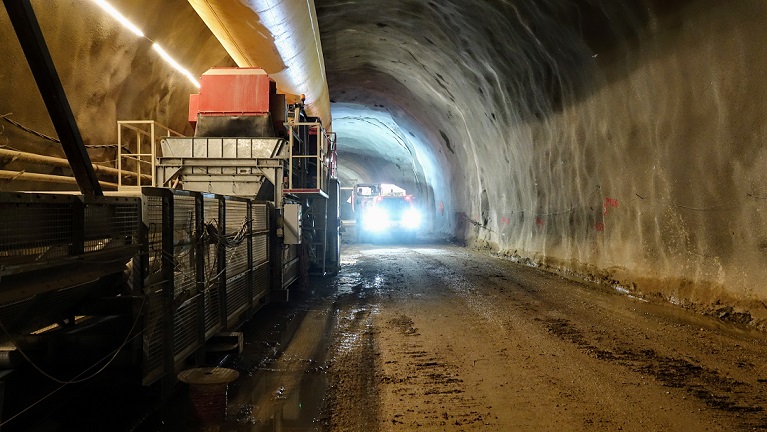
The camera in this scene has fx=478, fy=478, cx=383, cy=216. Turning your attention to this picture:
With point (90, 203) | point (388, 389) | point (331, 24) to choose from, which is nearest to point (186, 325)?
point (90, 203)

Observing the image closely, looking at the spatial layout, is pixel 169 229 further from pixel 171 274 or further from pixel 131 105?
pixel 131 105

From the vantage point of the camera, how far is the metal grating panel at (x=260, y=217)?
6219 mm

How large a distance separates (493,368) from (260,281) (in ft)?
11.2

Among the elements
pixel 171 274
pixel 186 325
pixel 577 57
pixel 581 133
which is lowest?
pixel 186 325

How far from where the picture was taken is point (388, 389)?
4.18 meters

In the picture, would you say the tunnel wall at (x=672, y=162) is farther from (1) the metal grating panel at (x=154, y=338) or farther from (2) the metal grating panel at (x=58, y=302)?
(2) the metal grating panel at (x=58, y=302)

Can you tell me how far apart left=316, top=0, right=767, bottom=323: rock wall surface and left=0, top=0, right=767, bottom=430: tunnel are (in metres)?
0.03

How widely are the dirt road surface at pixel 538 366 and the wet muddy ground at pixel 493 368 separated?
2 cm

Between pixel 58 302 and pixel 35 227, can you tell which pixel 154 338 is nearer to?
pixel 58 302

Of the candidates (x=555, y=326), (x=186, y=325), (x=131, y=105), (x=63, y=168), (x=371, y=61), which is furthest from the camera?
(x=371, y=61)

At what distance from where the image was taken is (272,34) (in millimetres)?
7164

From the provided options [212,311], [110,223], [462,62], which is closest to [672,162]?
[212,311]

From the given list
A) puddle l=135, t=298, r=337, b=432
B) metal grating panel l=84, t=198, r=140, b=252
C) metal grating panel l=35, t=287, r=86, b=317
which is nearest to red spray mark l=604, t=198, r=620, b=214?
puddle l=135, t=298, r=337, b=432

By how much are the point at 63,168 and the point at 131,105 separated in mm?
2143
